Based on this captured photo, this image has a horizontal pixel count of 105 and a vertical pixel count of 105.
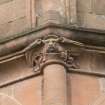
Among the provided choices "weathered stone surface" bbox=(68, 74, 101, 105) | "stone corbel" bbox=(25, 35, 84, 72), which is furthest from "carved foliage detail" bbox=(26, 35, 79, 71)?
"weathered stone surface" bbox=(68, 74, 101, 105)

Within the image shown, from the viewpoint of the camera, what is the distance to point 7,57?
979 centimetres

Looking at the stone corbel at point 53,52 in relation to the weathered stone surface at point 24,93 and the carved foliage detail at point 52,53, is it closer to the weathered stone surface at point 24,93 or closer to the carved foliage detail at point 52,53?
the carved foliage detail at point 52,53

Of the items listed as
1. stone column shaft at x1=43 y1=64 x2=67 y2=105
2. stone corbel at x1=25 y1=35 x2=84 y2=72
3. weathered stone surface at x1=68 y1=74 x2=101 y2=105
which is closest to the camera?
stone column shaft at x1=43 y1=64 x2=67 y2=105

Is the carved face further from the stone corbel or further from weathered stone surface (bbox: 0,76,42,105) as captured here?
weathered stone surface (bbox: 0,76,42,105)

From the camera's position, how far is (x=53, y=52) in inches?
376

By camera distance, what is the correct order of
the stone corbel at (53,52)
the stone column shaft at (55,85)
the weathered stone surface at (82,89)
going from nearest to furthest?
the stone column shaft at (55,85)
the weathered stone surface at (82,89)
the stone corbel at (53,52)

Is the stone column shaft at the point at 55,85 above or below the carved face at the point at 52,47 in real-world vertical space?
below

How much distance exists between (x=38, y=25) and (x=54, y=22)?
22 centimetres

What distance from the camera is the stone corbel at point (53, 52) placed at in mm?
9516

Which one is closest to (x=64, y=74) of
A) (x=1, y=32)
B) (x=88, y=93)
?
(x=88, y=93)

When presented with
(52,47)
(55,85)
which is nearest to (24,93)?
(55,85)

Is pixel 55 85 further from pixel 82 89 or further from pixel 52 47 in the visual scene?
pixel 52 47

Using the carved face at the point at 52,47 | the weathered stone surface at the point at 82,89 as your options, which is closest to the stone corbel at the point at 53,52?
the carved face at the point at 52,47

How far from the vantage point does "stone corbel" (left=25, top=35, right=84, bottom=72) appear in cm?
952
